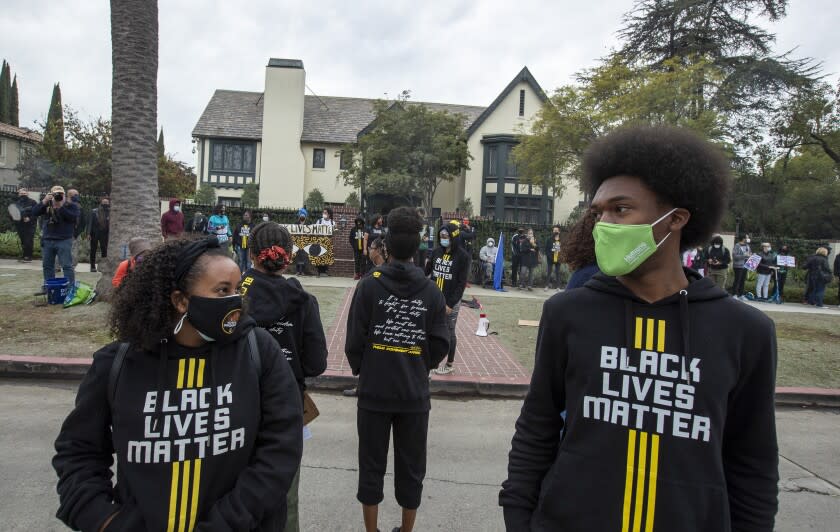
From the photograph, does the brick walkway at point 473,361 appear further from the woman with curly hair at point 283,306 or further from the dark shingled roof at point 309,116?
the dark shingled roof at point 309,116

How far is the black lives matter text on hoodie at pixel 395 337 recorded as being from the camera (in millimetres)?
3230

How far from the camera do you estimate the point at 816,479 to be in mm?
4477

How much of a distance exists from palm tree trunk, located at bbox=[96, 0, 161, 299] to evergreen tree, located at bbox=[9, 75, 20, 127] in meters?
57.9

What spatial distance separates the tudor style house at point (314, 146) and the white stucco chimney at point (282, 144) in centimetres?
Result: 6

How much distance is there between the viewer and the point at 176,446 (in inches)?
70.1

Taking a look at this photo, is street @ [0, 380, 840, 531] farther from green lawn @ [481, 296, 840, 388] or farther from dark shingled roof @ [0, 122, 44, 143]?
dark shingled roof @ [0, 122, 44, 143]

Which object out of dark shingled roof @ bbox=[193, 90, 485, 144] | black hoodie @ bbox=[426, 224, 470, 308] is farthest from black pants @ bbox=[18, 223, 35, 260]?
dark shingled roof @ bbox=[193, 90, 485, 144]

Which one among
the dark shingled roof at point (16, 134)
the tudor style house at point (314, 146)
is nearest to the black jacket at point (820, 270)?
the tudor style house at point (314, 146)

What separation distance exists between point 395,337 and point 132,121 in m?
7.84

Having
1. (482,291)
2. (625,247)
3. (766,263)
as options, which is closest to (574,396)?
(625,247)

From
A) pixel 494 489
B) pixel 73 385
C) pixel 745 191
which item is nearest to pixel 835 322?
pixel 494 489

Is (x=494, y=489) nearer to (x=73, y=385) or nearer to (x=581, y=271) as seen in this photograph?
(x=581, y=271)

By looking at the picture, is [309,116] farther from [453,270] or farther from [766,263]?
[453,270]

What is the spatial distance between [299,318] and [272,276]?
0.30m
